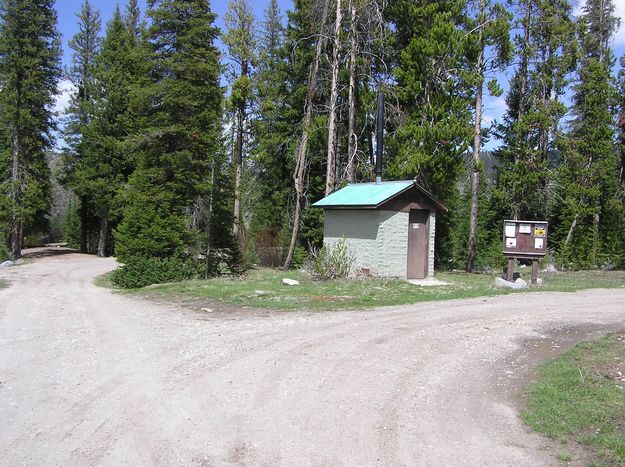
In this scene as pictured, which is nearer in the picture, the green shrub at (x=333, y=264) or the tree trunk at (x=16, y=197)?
the green shrub at (x=333, y=264)

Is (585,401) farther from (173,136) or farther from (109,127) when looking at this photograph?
(109,127)

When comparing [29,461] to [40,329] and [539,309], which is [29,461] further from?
[539,309]

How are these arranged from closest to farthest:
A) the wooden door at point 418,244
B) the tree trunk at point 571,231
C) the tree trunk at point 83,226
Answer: the wooden door at point 418,244, the tree trunk at point 571,231, the tree trunk at point 83,226

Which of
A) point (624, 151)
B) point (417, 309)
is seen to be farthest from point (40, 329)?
point (624, 151)

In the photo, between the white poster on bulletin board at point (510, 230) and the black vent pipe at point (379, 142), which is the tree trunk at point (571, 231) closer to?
the white poster on bulletin board at point (510, 230)

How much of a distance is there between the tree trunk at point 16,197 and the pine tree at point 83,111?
4927mm

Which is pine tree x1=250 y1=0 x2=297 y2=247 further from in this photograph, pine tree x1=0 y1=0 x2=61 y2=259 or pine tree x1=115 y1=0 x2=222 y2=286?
pine tree x1=0 y1=0 x2=61 y2=259

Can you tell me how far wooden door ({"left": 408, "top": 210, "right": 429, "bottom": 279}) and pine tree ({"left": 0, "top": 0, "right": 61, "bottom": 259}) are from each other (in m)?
24.4

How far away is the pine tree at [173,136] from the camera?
768 inches

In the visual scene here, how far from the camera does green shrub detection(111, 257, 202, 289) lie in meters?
18.8

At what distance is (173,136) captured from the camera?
68.4 ft

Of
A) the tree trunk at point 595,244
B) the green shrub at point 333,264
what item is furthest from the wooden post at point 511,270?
the tree trunk at point 595,244

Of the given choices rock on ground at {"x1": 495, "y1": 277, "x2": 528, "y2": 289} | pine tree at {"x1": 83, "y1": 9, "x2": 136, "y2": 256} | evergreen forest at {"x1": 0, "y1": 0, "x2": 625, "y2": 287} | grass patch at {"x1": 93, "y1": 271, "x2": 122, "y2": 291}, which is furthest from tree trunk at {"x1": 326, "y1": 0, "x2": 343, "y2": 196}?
pine tree at {"x1": 83, "y1": 9, "x2": 136, "y2": 256}

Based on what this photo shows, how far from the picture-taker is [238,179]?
2697 centimetres
